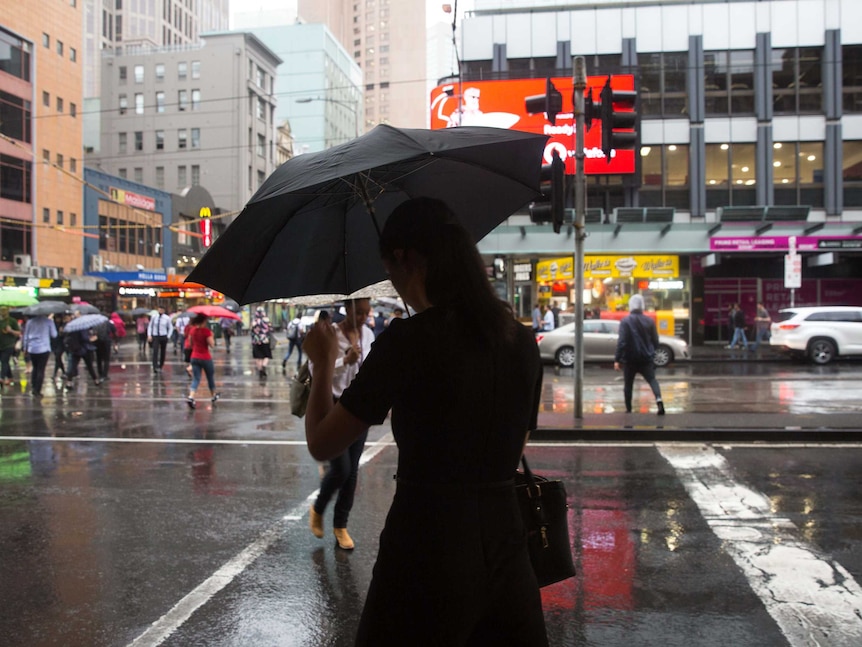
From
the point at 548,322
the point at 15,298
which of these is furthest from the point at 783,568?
the point at 15,298

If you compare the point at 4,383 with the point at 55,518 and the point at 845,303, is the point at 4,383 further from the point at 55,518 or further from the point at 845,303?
the point at 845,303

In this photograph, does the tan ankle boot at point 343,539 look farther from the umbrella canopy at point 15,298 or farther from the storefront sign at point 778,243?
the storefront sign at point 778,243

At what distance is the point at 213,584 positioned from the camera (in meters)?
4.71

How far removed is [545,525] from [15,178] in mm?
46075

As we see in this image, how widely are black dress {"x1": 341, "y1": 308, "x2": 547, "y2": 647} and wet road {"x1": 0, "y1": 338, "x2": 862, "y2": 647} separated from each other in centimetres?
215

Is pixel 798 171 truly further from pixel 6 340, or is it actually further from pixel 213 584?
pixel 213 584

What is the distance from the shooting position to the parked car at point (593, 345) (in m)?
20.8

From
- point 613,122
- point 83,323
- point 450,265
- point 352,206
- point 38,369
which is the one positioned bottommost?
point 38,369

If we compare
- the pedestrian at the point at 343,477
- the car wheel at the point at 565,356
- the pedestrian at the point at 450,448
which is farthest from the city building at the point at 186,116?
the pedestrian at the point at 450,448

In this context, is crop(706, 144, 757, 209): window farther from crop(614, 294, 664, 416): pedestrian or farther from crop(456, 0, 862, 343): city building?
crop(614, 294, 664, 416): pedestrian

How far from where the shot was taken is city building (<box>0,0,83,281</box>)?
40.7 m

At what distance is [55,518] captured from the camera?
6254 mm

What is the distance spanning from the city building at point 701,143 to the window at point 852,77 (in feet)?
0.13

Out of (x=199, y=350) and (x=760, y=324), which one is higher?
(x=760, y=324)
